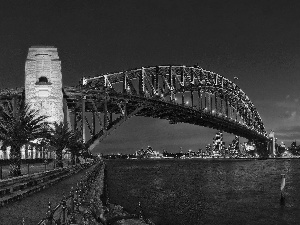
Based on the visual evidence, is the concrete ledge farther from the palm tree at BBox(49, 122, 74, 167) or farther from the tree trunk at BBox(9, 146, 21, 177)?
the palm tree at BBox(49, 122, 74, 167)

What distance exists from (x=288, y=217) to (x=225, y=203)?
280 inches

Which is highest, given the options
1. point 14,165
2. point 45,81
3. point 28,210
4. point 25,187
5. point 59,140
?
point 45,81

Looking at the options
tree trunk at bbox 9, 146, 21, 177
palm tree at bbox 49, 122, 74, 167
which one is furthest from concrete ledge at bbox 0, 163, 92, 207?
palm tree at bbox 49, 122, 74, 167

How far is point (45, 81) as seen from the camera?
190 ft

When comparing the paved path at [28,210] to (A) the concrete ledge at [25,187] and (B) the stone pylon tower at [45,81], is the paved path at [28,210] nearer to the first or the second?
(A) the concrete ledge at [25,187]

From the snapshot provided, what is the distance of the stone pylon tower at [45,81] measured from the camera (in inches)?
2195

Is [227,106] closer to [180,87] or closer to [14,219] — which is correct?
[180,87]

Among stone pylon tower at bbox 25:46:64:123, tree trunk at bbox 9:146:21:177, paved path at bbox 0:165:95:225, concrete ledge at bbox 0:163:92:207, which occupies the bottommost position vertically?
paved path at bbox 0:165:95:225

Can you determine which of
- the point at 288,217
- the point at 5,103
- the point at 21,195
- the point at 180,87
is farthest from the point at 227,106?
the point at 21,195

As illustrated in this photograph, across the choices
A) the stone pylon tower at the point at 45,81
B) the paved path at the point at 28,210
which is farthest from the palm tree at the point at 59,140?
the paved path at the point at 28,210

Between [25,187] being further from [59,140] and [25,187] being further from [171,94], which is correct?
[171,94]

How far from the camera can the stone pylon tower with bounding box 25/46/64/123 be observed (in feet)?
183

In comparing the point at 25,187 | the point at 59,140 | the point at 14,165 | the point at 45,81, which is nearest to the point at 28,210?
the point at 25,187

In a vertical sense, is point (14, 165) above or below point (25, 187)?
above
